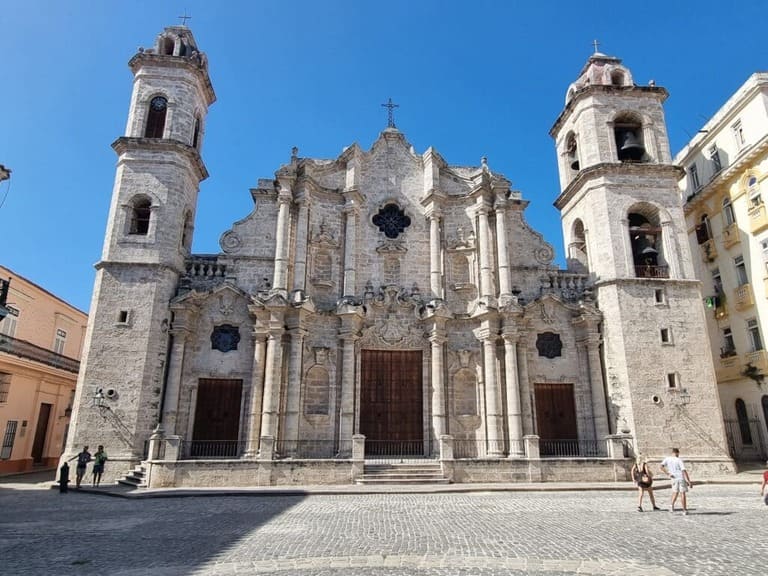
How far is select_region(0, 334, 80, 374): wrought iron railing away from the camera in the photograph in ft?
69.2

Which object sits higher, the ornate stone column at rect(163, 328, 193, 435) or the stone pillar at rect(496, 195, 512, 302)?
the stone pillar at rect(496, 195, 512, 302)

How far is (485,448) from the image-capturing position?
61.4ft

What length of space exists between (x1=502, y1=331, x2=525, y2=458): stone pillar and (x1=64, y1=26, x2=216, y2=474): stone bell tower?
41.5 ft

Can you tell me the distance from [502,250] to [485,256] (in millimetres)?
751

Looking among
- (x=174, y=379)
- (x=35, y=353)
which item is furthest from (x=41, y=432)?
(x=174, y=379)

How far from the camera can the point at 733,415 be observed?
2302cm

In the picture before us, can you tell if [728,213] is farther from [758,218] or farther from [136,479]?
[136,479]

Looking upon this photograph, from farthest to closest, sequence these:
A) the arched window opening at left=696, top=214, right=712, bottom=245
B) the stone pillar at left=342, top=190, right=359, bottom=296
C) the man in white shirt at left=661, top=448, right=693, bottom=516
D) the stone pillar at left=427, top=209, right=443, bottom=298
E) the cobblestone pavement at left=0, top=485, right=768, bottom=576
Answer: the arched window opening at left=696, top=214, right=712, bottom=245
the stone pillar at left=427, top=209, right=443, bottom=298
the stone pillar at left=342, top=190, right=359, bottom=296
the man in white shirt at left=661, top=448, right=693, bottom=516
the cobblestone pavement at left=0, top=485, right=768, bottom=576

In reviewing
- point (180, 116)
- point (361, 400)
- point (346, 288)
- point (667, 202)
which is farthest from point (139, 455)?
point (667, 202)

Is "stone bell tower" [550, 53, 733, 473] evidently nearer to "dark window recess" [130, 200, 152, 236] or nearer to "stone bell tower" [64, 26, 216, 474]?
"stone bell tower" [64, 26, 216, 474]

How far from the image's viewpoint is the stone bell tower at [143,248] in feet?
56.3

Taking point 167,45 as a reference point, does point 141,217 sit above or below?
below

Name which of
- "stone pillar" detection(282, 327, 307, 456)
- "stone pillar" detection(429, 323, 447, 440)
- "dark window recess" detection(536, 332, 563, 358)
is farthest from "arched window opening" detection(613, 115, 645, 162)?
"stone pillar" detection(282, 327, 307, 456)

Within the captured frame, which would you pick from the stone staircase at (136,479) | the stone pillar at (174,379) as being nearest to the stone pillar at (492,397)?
the stone pillar at (174,379)
